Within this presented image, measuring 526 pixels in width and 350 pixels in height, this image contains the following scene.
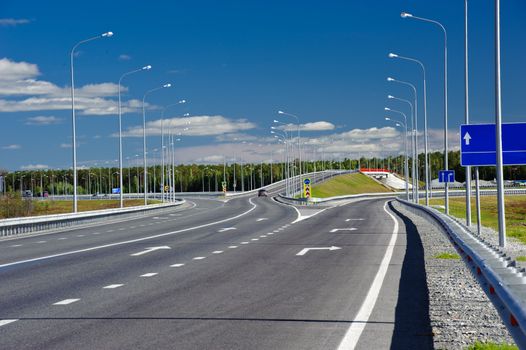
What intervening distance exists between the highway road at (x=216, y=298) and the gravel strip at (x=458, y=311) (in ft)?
0.72

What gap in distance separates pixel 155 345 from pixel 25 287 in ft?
21.9

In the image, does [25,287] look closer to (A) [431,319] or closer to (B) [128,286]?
(B) [128,286]

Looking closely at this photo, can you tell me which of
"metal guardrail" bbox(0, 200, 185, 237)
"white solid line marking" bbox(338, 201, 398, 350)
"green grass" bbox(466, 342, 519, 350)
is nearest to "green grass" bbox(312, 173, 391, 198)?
"metal guardrail" bbox(0, 200, 185, 237)

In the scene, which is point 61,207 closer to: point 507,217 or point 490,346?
point 507,217

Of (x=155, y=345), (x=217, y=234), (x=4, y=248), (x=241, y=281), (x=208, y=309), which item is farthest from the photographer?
(x=217, y=234)

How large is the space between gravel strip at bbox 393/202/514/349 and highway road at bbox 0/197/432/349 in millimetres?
219

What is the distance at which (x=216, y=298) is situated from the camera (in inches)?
506

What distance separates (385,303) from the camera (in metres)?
12.3

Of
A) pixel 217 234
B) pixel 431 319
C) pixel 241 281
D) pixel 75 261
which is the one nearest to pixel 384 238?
pixel 217 234

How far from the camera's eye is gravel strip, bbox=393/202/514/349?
30.1 ft

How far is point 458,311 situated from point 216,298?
→ 3.66 meters

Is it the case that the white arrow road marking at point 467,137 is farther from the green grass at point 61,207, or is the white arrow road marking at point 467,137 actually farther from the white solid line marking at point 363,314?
the green grass at point 61,207

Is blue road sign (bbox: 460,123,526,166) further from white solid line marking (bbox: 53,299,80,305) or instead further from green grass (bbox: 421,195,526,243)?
white solid line marking (bbox: 53,299,80,305)

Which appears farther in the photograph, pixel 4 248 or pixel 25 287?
pixel 4 248
